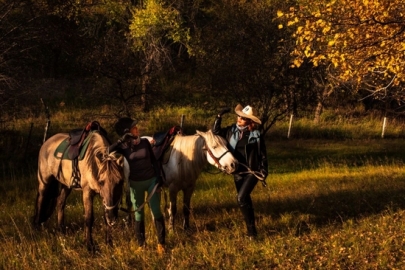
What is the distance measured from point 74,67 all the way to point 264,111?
25710 millimetres

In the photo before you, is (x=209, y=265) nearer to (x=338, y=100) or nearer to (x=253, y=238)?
(x=253, y=238)

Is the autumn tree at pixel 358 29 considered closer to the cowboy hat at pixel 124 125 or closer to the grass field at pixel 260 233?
the grass field at pixel 260 233

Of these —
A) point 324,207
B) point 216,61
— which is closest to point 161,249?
point 324,207

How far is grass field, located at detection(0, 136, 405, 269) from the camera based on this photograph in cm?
600

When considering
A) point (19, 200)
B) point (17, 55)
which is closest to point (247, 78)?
point (17, 55)

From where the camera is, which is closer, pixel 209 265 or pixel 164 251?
pixel 209 265

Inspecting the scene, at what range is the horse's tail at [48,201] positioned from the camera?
26.7 feet

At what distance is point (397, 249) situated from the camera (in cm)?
634

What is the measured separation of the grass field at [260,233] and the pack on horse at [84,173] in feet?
1.53

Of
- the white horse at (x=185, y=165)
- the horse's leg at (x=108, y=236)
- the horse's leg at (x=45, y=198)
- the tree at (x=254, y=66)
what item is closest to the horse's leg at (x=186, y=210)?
the white horse at (x=185, y=165)

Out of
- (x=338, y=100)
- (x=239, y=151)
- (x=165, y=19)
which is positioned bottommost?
(x=338, y=100)

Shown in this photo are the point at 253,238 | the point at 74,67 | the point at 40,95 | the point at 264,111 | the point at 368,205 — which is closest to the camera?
the point at 253,238

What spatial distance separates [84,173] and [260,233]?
314cm

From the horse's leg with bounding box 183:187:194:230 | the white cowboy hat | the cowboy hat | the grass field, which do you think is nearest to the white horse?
the horse's leg with bounding box 183:187:194:230
